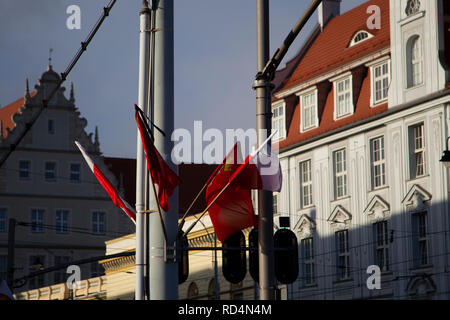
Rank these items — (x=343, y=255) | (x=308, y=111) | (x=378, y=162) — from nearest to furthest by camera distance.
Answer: (x=378, y=162) < (x=343, y=255) < (x=308, y=111)

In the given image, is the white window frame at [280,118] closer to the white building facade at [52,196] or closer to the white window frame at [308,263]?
the white window frame at [308,263]

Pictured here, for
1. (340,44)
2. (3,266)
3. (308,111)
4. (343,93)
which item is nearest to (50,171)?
(3,266)

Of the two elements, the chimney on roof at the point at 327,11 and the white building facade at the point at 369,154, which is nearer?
the white building facade at the point at 369,154

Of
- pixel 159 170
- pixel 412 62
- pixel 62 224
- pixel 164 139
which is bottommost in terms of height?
pixel 159 170

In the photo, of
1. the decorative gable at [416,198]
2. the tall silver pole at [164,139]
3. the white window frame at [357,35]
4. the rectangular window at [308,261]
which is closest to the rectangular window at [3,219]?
the rectangular window at [308,261]

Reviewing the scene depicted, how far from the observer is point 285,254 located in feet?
51.4

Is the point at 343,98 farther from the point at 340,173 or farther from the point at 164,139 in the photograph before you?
the point at 164,139

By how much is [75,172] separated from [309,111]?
3081 centimetres

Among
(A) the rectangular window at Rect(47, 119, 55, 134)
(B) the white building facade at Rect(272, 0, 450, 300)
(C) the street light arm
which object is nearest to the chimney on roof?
(B) the white building facade at Rect(272, 0, 450, 300)

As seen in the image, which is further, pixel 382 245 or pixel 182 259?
pixel 382 245

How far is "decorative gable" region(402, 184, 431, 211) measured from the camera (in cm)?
4266

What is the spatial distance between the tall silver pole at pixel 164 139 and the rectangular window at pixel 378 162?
31.9 metres

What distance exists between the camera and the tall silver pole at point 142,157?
14422 mm
